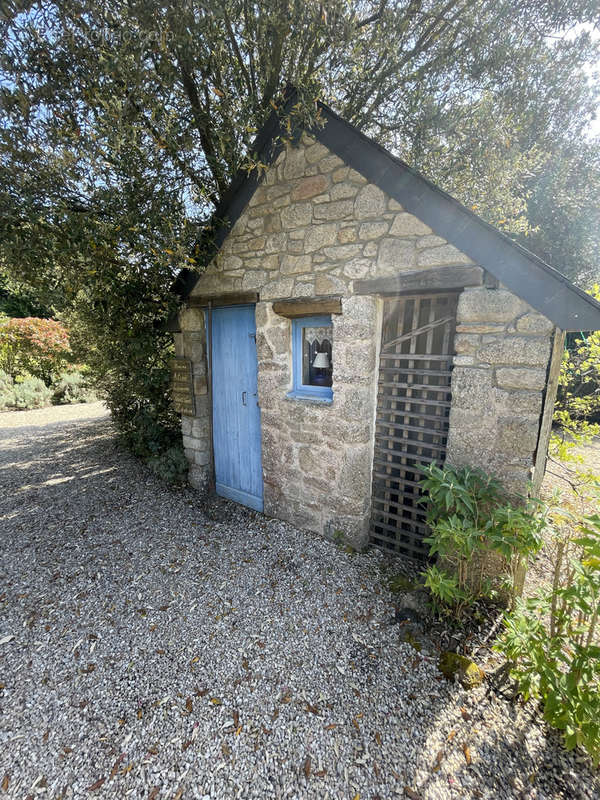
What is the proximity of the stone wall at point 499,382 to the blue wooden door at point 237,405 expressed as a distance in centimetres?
232

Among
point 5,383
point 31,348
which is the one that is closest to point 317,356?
point 5,383

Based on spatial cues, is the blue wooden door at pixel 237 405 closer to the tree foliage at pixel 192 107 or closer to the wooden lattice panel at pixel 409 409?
the tree foliage at pixel 192 107

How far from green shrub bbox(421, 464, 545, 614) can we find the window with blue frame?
4.71ft

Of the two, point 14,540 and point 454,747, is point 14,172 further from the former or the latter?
point 454,747

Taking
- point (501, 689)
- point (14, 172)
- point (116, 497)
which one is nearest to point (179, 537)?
point (116, 497)

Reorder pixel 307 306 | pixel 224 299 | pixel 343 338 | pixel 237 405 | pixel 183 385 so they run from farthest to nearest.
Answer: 1. pixel 183 385
2. pixel 237 405
3. pixel 224 299
4. pixel 307 306
5. pixel 343 338

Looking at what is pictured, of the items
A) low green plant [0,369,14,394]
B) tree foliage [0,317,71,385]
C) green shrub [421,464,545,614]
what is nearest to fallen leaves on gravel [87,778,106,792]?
green shrub [421,464,545,614]

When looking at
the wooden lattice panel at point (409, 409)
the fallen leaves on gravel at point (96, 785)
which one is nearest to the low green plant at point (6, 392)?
Result: the fallen leaves on gravel at point (96, 785)

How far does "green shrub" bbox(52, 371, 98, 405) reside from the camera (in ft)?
37.7

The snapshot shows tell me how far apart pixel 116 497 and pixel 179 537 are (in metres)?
1.50

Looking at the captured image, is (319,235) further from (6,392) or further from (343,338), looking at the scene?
(6,392)

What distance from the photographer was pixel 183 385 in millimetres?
4594

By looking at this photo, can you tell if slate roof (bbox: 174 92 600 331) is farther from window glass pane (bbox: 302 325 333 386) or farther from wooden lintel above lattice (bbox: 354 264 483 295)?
window glass pane (bbox: 302 325 333 386)

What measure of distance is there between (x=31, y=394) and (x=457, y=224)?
496 inches
